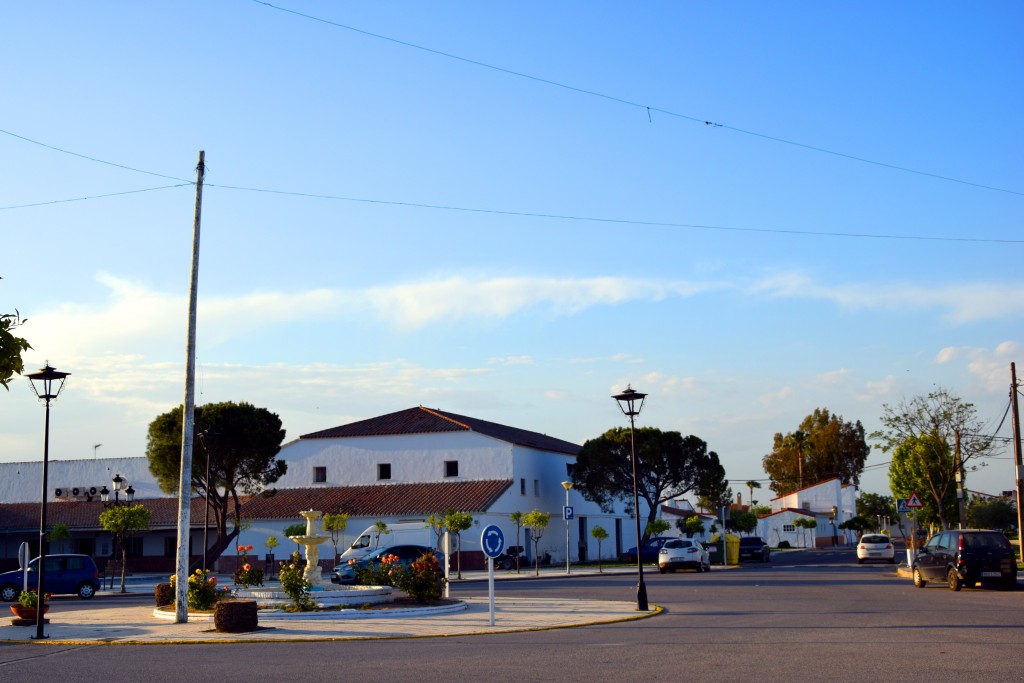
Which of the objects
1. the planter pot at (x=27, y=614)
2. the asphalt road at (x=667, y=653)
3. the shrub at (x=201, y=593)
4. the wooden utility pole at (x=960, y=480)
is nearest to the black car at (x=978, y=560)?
the asphalt road at (x=667, y=653)

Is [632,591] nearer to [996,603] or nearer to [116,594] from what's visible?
[996,603]

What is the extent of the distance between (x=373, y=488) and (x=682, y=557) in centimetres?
2363

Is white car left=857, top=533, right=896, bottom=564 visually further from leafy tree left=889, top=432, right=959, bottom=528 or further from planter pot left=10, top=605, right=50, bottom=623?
planter pot left=10, top=605, right=50, bottom=623

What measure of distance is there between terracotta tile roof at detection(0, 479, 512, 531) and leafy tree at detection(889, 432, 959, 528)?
66.8ft

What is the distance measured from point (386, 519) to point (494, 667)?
44440mm

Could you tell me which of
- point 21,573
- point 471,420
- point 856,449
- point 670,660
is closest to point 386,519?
point 471,420

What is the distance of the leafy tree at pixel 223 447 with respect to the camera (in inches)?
1956

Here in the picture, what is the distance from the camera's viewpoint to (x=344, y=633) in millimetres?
17984

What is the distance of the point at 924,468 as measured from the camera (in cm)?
4288

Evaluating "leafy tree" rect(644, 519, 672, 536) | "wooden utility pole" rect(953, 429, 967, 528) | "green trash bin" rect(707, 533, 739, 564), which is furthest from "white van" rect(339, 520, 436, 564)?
"wooden utility pole" rect(953, 429, 967, 528)

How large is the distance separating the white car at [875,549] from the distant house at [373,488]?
Answer: 14958mm

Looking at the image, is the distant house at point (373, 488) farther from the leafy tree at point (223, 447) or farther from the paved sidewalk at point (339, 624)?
the paved sidewalk at point (339, 624)

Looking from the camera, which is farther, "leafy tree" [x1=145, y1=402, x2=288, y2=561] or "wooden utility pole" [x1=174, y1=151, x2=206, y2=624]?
"leafy tree" [x1=145, y1=402, x2=288, y2=561]

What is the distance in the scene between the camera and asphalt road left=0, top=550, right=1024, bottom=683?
1191 cm
